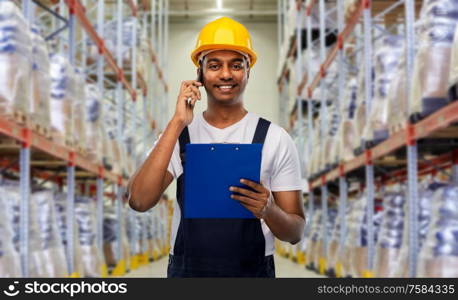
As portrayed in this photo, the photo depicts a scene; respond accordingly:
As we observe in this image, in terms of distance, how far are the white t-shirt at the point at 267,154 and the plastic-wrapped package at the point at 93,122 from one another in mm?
6625

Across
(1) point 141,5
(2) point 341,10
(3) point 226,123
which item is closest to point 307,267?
(2) point 341,10

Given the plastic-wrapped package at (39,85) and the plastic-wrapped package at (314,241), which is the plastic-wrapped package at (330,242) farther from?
the plastic-wrapped package at (39,85)

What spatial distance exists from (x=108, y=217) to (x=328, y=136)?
3836 millimetres

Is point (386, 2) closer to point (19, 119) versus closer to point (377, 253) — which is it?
point (377, 253)

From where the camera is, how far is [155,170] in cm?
209

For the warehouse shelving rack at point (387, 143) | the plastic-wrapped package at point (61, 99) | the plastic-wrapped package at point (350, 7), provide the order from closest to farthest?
the warehouse shelving rack at point (387, 143) → the plastic-wrapped package at point (61, 99) → the plastic-wrapped package at point (350, 7)

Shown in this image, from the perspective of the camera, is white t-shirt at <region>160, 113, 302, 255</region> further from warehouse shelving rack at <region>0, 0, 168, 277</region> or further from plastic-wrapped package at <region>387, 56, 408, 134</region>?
plastic-wrapped package at <region>387, 56, 408, 134</region>

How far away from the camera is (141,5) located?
16.8 meters

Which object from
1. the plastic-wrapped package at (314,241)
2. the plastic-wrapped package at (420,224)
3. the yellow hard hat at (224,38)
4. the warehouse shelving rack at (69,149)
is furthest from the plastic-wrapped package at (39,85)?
the plastic-wrapped package at (314,241)

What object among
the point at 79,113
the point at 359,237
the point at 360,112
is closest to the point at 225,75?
the point at 79,113

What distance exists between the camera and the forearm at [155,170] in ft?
6.84

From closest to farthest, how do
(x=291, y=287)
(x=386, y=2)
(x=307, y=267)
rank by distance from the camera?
1. (x=291, y=287)
2. (x=386, y=2)
3. (x=307, y=267)

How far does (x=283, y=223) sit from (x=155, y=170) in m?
0.41

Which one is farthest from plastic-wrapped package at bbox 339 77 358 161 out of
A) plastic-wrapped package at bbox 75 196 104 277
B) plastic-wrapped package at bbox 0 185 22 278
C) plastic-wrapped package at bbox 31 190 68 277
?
plastic-wrapped package at bbox 0 185 22 278
